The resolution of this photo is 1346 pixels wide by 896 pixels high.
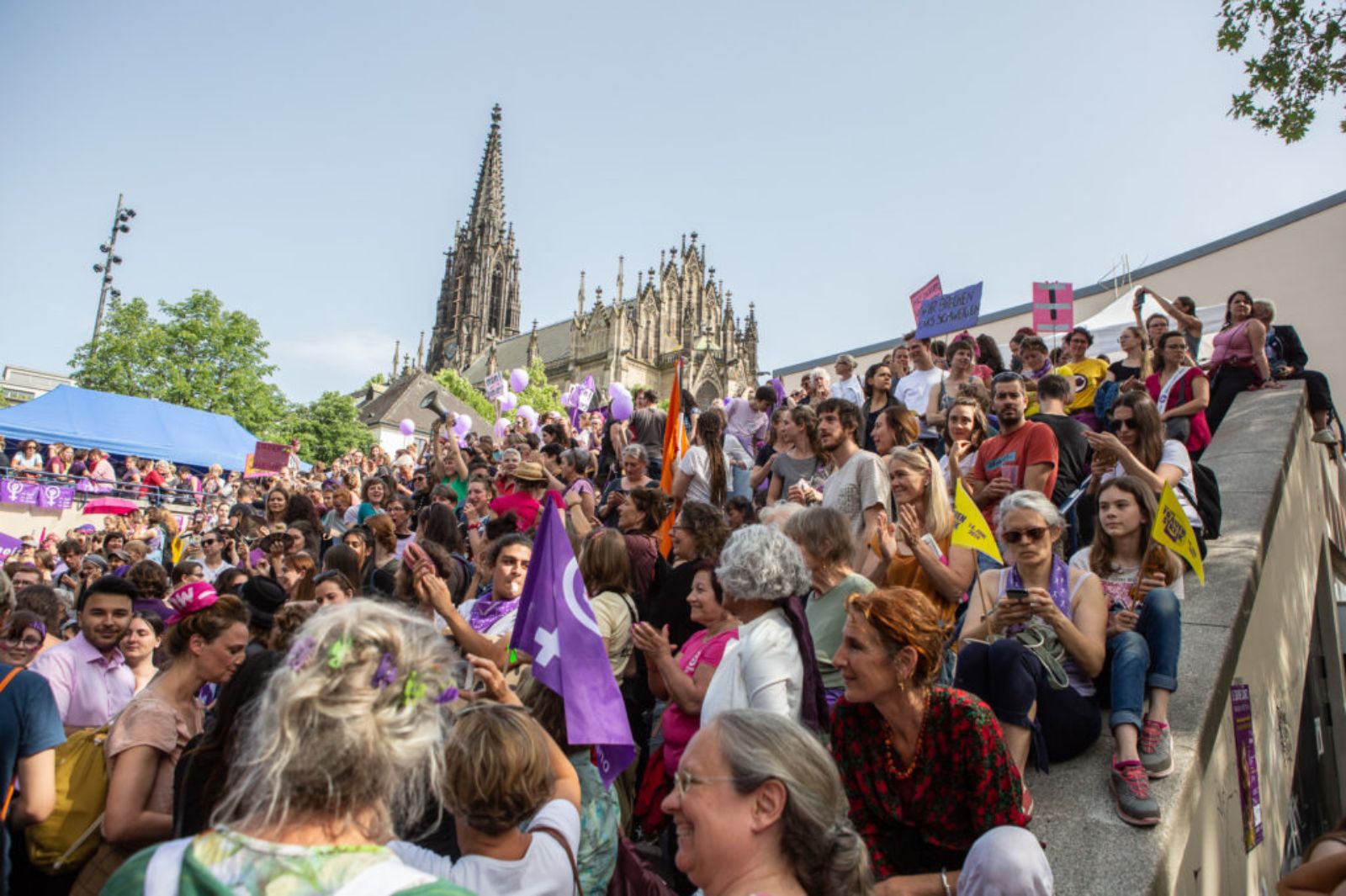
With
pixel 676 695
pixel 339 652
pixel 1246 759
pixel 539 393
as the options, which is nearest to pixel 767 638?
pixel 676 695

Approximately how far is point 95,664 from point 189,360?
4984 cm

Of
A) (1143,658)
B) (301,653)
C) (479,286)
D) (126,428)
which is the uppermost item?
(479,286)

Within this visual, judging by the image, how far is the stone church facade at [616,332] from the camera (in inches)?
2685

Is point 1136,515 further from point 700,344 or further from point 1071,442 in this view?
point 700,344

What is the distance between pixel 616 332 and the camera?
68562mm

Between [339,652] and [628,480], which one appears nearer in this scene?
[339,652]

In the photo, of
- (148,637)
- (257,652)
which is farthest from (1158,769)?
(148,637)

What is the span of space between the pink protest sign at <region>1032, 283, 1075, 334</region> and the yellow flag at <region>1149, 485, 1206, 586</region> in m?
8.73

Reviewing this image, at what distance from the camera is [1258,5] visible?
9766 mm

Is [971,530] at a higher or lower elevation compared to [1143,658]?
higher

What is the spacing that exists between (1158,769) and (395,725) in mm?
3173

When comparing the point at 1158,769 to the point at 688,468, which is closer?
the point at 1158,769

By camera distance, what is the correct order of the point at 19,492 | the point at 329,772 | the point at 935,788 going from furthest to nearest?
the point at 19,492
the point at 935,788
the point at 329,772

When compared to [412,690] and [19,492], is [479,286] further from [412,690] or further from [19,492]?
Result: [412,690]
